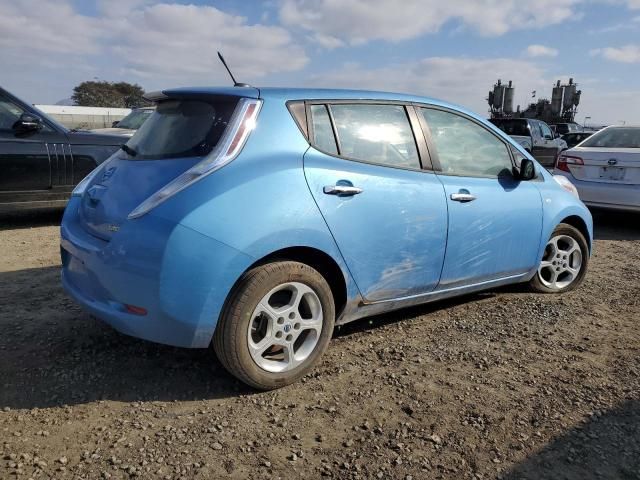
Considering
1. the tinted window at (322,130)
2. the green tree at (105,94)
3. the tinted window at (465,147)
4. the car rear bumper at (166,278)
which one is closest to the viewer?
the car rear bumper at (166,278)

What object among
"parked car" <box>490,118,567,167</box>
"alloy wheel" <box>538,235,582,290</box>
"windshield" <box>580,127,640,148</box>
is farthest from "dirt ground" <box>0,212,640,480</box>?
"parked car" <box>490,118,567,167</box>

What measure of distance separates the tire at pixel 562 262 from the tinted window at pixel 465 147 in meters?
0.94

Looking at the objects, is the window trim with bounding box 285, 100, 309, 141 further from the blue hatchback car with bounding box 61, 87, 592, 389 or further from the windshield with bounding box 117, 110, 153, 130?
the windshield with bounding box 117, 110, 153, 130

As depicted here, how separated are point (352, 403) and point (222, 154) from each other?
4.80 ft

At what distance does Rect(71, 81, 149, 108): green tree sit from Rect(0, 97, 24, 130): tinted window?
4285 centimetres

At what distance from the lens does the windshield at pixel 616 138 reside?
788cm

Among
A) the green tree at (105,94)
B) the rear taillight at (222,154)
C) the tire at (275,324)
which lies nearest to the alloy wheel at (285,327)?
the tire at (275,324)

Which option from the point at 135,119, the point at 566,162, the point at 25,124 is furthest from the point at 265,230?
the point at 135,119

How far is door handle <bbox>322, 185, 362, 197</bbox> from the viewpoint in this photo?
300 centimetres

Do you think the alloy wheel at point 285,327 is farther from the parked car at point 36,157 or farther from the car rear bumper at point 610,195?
the car rear bumper at point 610,195

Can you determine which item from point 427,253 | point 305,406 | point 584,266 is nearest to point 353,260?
point 427,253

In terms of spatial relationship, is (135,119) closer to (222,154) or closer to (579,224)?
(579,224)

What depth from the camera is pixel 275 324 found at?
2.90m

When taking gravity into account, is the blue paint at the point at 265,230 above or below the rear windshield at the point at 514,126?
above
